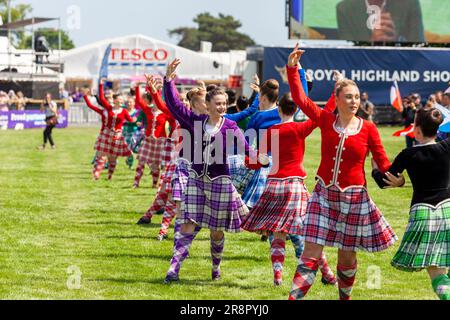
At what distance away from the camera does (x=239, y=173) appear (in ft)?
39.8

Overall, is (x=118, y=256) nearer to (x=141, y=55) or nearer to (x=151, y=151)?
(x=151, y=151)

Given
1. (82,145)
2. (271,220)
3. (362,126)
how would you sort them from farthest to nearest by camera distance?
(82,145) < (271,220) < (362,126)

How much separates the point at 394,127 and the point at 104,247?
127ft

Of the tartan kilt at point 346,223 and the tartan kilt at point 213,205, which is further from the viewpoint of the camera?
the tartan kilt at point 213,205

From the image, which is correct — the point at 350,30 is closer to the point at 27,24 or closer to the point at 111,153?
the point at 27,24

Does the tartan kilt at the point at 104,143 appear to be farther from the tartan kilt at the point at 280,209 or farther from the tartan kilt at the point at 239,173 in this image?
the tartan kilt at the point at 280,209

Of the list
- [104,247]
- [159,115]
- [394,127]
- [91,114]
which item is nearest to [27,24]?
[91,114]

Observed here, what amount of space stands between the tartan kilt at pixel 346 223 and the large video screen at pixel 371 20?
4380 cm

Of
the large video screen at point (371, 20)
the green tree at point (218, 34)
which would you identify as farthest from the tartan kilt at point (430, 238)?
the green tree at point (218, 34)

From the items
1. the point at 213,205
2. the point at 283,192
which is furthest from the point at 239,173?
the point at 283,192

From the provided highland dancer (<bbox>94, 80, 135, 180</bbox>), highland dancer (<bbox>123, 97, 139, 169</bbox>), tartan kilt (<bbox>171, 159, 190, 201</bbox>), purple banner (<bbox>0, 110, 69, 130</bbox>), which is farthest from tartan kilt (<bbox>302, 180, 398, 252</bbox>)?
purple banner (<bbox>0, 110, 69, 130</bbox>)

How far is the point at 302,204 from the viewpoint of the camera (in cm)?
948

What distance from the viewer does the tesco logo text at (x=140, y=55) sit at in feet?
201

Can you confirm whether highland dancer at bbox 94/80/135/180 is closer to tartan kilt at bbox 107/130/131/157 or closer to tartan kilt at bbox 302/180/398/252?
tartan kilt at bbox 107/130/131/157
